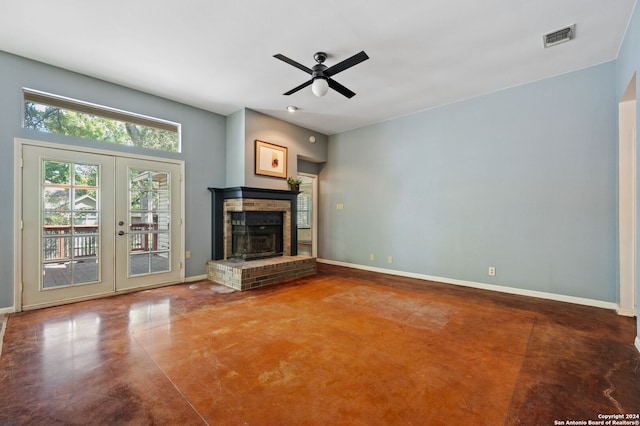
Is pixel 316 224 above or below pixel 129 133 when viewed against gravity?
below

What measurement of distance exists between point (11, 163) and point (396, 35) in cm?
461

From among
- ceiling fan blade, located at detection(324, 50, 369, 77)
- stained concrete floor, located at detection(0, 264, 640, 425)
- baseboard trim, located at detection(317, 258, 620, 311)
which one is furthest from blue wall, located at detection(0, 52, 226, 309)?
baseboard trim, located at detection(317, 258, 620, 311)

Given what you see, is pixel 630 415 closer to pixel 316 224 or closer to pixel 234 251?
pixel 234 251

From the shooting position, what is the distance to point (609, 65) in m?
3.42

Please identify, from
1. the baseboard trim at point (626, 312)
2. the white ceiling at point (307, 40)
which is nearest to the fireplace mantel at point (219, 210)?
the white ceiling at point (307, 40)

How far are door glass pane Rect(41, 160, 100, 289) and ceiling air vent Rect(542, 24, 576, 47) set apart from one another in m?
5.73

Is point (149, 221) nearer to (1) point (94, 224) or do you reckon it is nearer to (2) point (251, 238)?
(1) point (94, 224)

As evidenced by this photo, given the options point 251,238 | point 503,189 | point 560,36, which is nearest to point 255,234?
point 251,238

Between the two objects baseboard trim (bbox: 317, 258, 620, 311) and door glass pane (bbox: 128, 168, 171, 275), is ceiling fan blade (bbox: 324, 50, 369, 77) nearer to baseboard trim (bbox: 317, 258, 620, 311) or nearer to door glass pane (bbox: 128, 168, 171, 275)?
door glass pane (bbox: 128, 168, 171, 275)

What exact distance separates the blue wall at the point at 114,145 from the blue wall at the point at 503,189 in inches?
117

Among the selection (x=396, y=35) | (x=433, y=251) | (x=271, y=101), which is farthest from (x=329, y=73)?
(x=433, y=251)

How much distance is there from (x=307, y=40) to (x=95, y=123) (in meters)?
3.22

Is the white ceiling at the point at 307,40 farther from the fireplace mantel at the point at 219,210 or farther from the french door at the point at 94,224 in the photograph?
the fireplace mantel at the point at 219,210

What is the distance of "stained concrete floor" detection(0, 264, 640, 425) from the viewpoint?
1656mm
